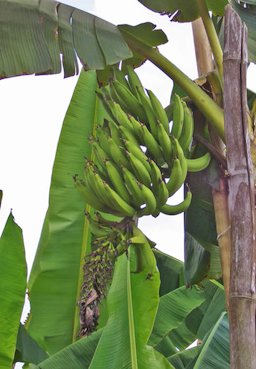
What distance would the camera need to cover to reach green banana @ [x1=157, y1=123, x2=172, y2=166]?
1401mm

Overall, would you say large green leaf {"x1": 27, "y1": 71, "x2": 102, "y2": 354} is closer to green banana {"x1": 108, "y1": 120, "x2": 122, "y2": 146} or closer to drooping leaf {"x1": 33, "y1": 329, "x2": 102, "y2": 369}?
drooping leaf {"x1": 33, "y1": 329, "x2": 102, "y2": 369}

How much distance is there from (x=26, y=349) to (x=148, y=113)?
0.96 metres

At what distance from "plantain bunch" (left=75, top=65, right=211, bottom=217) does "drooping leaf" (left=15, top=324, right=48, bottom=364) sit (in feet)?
2.42

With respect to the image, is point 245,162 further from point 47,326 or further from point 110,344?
point 47,326

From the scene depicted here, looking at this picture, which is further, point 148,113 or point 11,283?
point 11,283

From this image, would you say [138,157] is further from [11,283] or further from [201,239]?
[11,283]

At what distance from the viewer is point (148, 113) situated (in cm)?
148

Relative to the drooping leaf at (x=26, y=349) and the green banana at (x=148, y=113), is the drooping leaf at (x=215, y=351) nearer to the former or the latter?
the drooping leaf at (x=26, y=349)

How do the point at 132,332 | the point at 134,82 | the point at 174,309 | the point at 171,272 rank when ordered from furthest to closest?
1. the point at 171,272
2. the point at 174,309
3. the point at 132,332
4. the point at 134,82

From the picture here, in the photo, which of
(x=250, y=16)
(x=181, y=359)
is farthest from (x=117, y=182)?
(x=181, y=359)

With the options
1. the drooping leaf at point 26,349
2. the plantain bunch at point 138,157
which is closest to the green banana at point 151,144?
the plantain bunch at point 138,157

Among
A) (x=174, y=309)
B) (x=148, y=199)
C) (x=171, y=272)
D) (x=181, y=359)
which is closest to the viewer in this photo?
(x=148, y=199)

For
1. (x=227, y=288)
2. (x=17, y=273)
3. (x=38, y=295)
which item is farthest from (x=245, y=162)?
(x=38, y=295)

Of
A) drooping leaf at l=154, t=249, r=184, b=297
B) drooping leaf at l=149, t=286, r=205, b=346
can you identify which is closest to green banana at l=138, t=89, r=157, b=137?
drooping leaf at l=149, t=286, r=205, b=346
